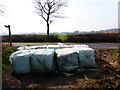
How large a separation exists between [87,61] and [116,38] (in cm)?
1528

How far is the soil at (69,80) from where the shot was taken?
19.1ft

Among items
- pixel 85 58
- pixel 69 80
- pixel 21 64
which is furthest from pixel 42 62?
pixel 85 58

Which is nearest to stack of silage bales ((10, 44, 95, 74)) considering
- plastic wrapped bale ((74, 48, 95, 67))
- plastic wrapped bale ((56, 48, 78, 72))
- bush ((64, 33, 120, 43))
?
plastic wrapped bale ((56, 48, 78, 72))

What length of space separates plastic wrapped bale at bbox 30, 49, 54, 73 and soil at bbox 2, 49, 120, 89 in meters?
0.29

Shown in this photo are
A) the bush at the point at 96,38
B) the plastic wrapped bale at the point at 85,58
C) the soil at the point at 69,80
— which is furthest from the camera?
the bush at the point at 96,38

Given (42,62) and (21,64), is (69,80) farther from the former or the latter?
(21,64)

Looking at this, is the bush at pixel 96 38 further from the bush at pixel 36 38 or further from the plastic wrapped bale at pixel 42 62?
the plastic wrapped bale at pixel 42 62

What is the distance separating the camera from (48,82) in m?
6.37

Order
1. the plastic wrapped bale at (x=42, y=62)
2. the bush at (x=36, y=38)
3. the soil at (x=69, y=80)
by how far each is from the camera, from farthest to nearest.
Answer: the bush at (x=36, y=38)
the plastic wrapped bale at (x=42, y=62)
the soil at (x=69, y=80)

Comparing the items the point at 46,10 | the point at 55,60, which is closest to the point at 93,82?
the point at 55,60

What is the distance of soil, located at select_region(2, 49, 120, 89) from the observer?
5.82m

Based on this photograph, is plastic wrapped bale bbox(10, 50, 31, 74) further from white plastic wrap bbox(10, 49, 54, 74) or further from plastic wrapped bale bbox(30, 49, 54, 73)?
plastic wrapped bale bbox(30, 49, 54, 73)

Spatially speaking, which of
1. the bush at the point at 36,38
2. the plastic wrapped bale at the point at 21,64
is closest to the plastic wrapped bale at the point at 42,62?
the plastic wrapped bale at the point at 21,64

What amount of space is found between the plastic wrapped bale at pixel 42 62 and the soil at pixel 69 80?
293 mm
